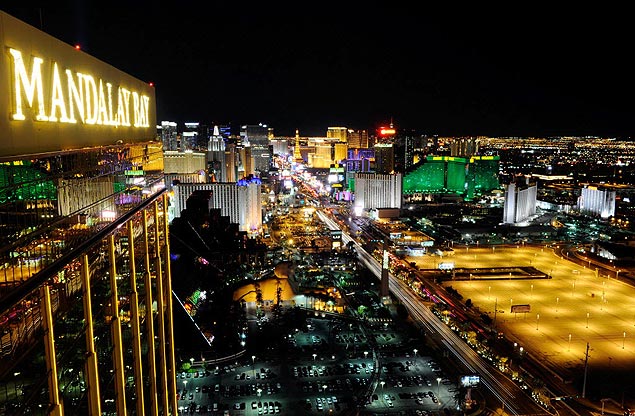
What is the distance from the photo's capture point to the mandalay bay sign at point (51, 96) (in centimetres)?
273

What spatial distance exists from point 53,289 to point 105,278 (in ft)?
3.22

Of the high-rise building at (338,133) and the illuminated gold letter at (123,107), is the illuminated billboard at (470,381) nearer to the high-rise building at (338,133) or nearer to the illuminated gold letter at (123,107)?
the illuminated gold letter at (123,107)

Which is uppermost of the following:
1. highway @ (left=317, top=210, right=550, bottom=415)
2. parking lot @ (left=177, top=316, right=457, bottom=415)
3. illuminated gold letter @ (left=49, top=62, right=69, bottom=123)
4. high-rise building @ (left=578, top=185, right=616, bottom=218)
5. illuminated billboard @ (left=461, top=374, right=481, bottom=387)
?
illuminated gold letter @ (left=49, top=62, right=69, bottom=123)

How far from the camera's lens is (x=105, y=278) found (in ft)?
13.3

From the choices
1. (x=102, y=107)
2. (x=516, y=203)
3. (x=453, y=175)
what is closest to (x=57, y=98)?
(x=102, y=107)

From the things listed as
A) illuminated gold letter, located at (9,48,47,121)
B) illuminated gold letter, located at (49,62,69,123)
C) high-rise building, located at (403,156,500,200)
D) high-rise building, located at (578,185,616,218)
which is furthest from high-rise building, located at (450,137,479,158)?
illuminated gold letter, located at (9,48,47,121)

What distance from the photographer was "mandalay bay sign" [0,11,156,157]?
273cm

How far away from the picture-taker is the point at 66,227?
3.27 meters

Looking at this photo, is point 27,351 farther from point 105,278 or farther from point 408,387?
point 408,387

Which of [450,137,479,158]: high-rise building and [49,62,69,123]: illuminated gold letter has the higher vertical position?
[49,62,69,123]: illuminated gold letter

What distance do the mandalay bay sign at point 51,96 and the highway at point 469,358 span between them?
552 inches

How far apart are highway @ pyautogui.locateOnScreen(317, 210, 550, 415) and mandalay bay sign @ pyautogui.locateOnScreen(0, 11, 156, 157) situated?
14008mm

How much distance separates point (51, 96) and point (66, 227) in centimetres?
84

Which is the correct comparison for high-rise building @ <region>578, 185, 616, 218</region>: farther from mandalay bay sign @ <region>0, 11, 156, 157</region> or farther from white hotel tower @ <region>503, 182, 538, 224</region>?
mandalay bay sign @ <region>0, 11, 156, 157</region>
